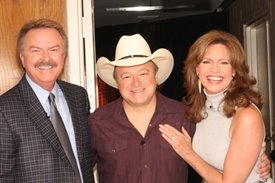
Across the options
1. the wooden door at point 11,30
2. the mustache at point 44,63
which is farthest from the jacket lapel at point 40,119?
the wooden door at point 11,30

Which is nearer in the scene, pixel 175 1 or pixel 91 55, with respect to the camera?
pixel 91 55

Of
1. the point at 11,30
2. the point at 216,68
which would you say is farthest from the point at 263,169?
the point at 11,30

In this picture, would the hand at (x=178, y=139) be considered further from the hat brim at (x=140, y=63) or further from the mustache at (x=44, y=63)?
the mustache at (x=44, y=63)

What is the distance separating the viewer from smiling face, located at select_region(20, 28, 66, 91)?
6.20 feet

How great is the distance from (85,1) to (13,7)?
1.51 feet

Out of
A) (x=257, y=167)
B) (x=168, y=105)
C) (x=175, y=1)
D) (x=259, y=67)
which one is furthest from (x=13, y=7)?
(x=175, y=1)

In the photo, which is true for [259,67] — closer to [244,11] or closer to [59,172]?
[244,11]

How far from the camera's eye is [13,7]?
252 cm

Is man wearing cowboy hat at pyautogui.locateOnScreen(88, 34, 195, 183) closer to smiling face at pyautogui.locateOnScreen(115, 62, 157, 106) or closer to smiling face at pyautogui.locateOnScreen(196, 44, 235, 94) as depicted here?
smiling face at pyautogui.locateOnScreen(115, 62, 157, 106)

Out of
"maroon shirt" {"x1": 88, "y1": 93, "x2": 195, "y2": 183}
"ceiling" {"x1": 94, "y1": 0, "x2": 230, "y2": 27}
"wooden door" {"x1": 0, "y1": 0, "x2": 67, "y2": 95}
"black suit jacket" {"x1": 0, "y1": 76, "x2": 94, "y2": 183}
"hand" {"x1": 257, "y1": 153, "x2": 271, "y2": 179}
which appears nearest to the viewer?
"black suit jacket" {"x1": 0, "y1": 76, "x2": 94, "y2": 183}

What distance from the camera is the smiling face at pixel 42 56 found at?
74.4 inches

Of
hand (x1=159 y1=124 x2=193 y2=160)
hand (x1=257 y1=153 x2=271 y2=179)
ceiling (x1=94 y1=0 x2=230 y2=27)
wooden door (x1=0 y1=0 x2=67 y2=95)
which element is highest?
ceiling (x1=94 y1=0 x2=230 y2=27)

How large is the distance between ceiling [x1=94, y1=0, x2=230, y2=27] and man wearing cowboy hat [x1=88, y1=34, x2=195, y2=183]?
130 inches

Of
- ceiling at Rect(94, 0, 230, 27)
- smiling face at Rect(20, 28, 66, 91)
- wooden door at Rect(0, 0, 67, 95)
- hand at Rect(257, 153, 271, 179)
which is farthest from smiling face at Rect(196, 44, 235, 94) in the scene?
ceiling at Rect(94, 0, 230, 27)
